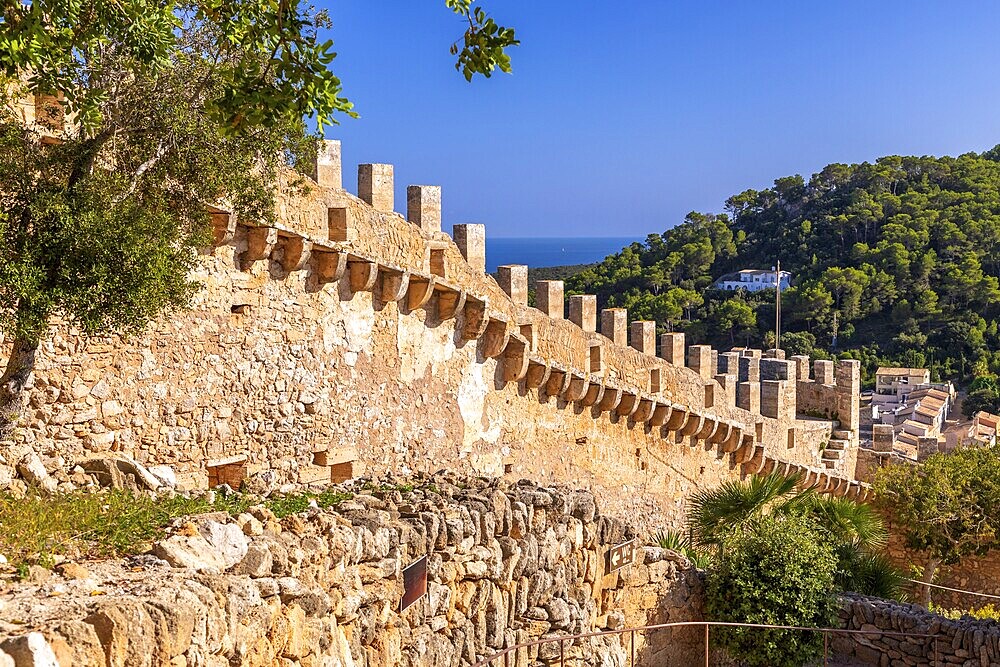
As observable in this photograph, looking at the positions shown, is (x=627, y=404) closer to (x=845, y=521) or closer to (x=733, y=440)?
(x=733, y=440)

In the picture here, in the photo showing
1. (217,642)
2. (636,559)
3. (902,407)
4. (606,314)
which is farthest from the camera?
(902,407)

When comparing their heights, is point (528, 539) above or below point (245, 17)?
below

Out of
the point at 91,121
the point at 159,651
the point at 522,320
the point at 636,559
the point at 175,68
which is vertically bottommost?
the point at 636,559

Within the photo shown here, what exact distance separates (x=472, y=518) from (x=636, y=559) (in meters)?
3.26

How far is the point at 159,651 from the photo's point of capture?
4363mm

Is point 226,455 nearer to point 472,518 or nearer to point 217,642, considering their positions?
point 472,518

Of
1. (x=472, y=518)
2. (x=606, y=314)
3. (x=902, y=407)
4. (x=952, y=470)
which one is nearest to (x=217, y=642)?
(x=472, y=518)

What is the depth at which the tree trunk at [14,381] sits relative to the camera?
677 centimetres

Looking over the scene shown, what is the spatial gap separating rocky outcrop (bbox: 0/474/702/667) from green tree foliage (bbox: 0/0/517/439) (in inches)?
75.3

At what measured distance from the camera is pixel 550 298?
42.7 feet

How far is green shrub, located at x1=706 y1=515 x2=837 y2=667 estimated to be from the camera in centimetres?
1068

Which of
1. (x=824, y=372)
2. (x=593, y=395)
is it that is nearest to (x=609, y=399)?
(x=593, y=395)

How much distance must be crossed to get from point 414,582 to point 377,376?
3901mm

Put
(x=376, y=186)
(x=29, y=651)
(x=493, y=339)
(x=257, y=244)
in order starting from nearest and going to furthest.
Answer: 1. (x=29, y=651)
2. (x=257, y=244)
3. (x=376, y=186)
4. (x=493, y=339)
